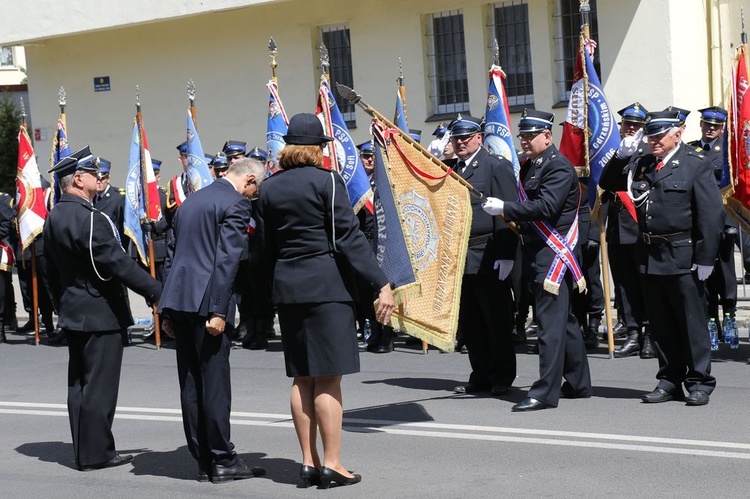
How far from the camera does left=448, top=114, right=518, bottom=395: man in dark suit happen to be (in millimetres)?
9727

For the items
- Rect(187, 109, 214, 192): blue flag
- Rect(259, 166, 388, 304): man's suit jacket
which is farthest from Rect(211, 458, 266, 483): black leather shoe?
Rect(187, 109, 214, 192): blue flag

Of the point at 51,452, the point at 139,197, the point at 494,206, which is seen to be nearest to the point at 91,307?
the point at 51,452

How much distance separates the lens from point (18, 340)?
15836 mm

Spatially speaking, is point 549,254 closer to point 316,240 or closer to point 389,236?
point 389,236

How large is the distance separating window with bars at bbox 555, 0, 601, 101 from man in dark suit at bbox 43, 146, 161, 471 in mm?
11873

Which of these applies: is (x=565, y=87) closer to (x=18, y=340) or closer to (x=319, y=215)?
(x=18, y=340)

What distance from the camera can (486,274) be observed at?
9.82 meters

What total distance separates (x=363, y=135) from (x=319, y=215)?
1416cm

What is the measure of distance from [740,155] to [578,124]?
147 cm

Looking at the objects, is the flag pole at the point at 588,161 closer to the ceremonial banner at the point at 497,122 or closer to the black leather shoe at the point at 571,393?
the ceremonial banner at the point at 497,122

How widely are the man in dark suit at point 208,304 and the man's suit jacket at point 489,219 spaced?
280cm

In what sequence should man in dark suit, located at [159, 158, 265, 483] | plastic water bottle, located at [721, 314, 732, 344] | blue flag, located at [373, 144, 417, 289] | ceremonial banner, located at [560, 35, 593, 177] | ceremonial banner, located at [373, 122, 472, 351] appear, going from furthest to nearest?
ceremonial banner, located at [560, 35, 593, 177] → plastic water bottle, located at [721, 314, 732, 344] → ceremonial banner, located at [373, 122, 472, 351] → blue flag, located at [373, 144, 417, 289] → man in dark suit, located at [159, 158, 265, 483]

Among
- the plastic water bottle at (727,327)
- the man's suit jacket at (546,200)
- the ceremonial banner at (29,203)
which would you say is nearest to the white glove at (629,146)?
the man's suit jacket at (546,200)

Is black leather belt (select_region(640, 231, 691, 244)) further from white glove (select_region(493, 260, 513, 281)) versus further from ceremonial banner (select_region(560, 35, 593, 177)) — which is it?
ceremonial banner (select_region(560, 35, 593, 177))
